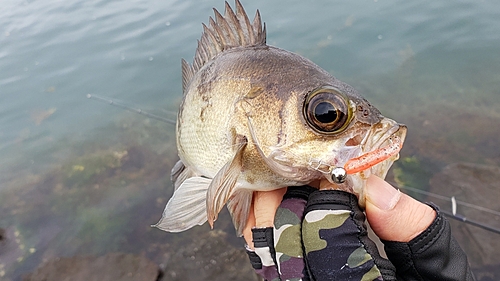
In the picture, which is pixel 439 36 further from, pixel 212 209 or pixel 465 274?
pixel 212 209

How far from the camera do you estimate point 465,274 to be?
1682 mm

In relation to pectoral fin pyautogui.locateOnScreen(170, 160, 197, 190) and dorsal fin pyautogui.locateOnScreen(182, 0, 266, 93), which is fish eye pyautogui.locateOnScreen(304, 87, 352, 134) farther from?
pectoral fin pyautogui.locateOnScreen(170, 160, 197, 190)

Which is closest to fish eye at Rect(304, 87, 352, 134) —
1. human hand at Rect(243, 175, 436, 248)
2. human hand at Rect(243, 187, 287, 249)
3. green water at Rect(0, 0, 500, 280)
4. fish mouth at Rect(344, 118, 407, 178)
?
fish mouth at Rect(344, 118, 407, 178)

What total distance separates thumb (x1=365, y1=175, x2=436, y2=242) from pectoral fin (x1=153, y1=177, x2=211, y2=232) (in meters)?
0.74

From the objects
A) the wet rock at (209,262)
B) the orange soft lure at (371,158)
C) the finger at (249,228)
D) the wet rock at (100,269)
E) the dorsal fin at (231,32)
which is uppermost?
the dorsal fin at (231,32)

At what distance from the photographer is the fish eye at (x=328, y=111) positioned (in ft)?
Answer: 4.40

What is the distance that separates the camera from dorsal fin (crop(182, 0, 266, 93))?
191 centimetres

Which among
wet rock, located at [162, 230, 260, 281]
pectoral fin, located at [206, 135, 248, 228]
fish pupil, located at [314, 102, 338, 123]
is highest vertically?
fish pupil, located at [314, 102, 338, 123]

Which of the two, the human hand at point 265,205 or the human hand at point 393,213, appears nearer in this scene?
the human hand at point 393,213

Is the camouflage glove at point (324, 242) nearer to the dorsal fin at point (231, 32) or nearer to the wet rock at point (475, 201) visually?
the dorsal fin at point (231, 32)

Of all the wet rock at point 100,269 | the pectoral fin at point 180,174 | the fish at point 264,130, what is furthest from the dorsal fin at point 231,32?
the wet rock at point 100,269

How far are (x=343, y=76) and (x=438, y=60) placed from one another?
1950mm

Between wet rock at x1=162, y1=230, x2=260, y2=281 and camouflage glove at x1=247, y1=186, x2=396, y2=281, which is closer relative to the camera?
camouflage glove at x1=247, y1=186, x2=396, y2=281

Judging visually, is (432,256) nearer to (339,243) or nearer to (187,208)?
(339,243)
